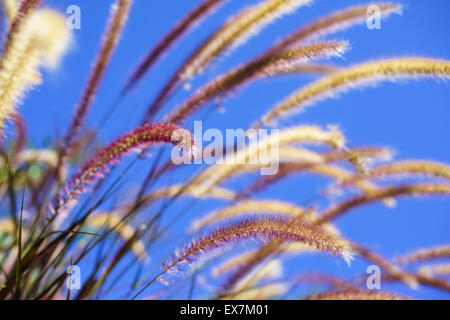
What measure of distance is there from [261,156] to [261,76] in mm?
297

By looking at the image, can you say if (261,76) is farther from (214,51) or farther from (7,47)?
(7,47)

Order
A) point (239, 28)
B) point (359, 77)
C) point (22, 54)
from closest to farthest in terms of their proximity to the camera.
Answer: point (22, 54), point (359, 77), point (239, 28)

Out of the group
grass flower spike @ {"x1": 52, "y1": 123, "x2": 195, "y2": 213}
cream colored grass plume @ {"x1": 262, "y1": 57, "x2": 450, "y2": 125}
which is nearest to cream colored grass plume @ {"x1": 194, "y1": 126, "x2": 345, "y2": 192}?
cream colored grass plume @ {"x1": 262, "y1": 57, "x2": 450, "y2": 125}

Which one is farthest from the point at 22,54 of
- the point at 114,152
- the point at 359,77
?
the point at 359,77

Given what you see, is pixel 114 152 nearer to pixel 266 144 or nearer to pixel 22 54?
pixel 22 54

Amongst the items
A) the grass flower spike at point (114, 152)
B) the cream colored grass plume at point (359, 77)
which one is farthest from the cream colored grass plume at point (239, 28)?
the grass flower spike at point (114, 152)

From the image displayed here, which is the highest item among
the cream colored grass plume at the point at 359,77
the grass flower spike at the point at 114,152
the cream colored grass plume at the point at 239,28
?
the cream colored grass plume at the point at 239,28

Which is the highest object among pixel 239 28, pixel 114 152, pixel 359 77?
pixel 239 28

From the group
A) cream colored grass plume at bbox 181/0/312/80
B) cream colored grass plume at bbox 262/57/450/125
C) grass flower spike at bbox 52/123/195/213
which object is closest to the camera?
grass flower spike at bbox 52/123/195/213

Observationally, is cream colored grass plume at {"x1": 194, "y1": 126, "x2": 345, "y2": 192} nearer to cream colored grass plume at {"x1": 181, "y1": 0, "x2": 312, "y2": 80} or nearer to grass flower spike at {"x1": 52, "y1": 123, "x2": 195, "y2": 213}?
cream colored grass plume at {"x1": 181, "y1": 0, "x2": 312, "y2": 80}

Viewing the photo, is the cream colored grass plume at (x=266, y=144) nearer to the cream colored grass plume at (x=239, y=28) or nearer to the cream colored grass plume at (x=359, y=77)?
the cream colored grass plume at (x=359, y=77)

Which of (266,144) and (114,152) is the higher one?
(266,144)
